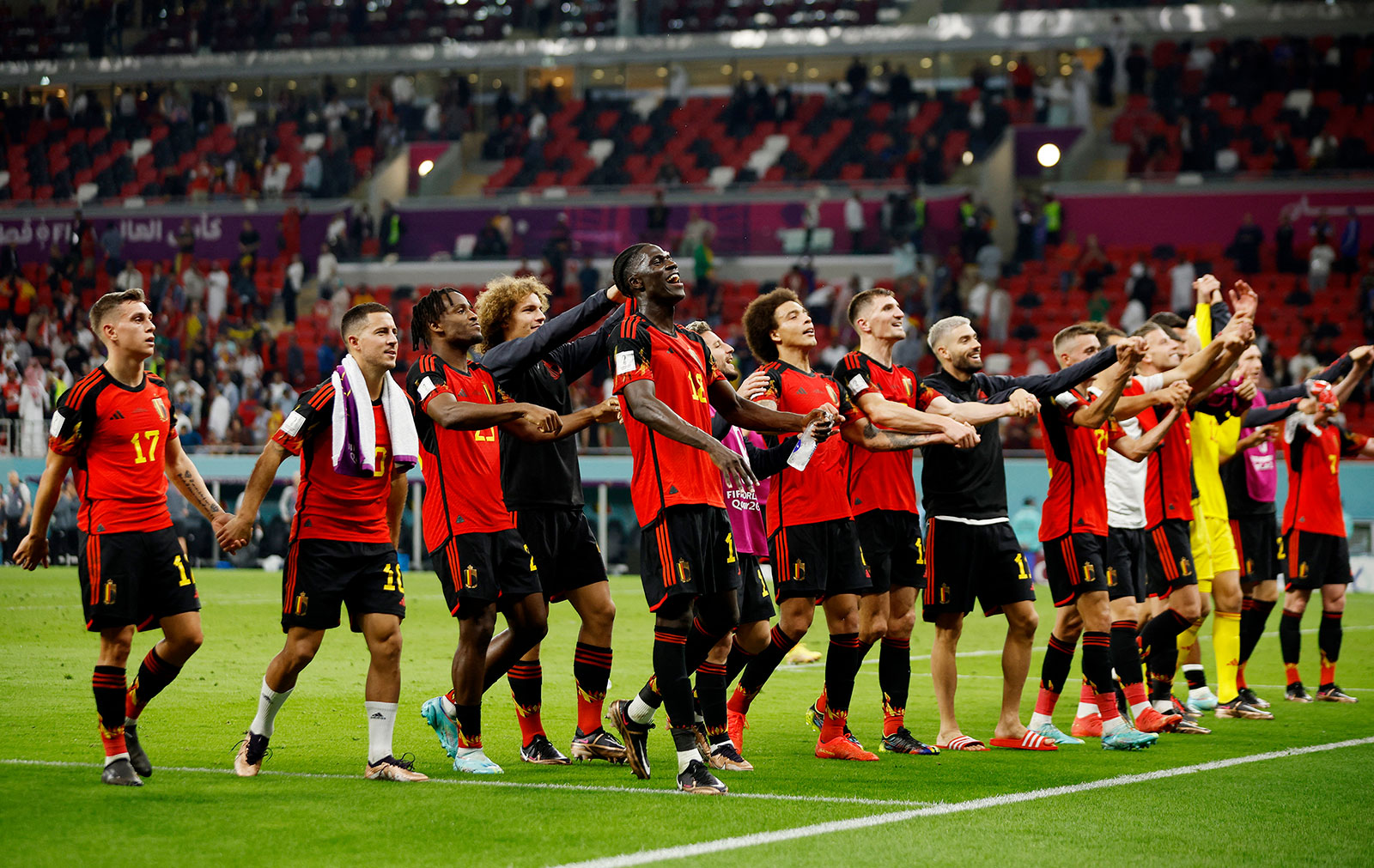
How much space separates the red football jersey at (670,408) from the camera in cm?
680

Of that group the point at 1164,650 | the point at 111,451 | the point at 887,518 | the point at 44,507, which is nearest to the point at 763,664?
the point at 887,518

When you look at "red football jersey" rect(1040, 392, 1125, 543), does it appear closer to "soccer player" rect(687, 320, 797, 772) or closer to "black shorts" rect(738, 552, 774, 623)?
"soccer player" rect(687, 320, 797, 772)

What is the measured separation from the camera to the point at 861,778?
7285 millimetres

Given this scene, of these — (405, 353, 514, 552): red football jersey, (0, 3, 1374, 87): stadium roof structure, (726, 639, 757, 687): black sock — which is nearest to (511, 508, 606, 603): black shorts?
(405, 353, 514, 552): red football jersey

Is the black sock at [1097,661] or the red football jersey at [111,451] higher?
the red football jersey at [111,451]

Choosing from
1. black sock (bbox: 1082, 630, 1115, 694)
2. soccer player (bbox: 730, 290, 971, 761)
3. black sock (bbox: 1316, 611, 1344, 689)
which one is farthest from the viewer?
black sock (bbox: 1316, 611, 1344, 689)

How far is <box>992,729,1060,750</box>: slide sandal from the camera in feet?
27.9

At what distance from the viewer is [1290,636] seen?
11.2m

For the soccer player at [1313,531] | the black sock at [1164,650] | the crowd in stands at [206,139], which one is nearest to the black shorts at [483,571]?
the black sock at [1164,650]

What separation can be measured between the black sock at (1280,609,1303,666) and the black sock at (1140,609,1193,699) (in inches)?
60.5

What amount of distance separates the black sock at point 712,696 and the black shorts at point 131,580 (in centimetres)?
251

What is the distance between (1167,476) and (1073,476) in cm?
132

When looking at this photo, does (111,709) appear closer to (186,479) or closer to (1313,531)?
(186,479)

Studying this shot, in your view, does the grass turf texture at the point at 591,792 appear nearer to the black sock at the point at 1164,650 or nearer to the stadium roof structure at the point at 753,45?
the black sock at the point at 1164,650
